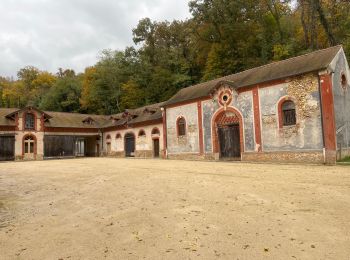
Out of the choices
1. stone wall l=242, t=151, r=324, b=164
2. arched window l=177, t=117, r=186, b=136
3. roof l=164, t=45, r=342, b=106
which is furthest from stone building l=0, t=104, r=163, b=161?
stone wall l=242, t=151, r=324, b=164

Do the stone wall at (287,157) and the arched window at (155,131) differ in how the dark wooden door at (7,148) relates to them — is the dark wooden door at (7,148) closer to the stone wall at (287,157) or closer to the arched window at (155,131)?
the arched window at (155,131)

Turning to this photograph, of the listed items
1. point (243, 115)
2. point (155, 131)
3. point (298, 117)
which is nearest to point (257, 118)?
point (243, 115)

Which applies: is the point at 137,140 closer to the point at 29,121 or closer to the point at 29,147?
the point at 29,147

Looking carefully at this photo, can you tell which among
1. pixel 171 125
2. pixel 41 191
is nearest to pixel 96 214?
pixel 41 191

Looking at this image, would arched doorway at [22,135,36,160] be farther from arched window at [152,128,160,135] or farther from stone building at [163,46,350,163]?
stone building at [163,46,350,163]

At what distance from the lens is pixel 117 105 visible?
49688 mm

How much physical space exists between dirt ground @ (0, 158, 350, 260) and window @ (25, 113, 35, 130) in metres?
27.6

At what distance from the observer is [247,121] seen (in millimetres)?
21375

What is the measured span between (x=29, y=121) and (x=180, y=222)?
33850 millimetres

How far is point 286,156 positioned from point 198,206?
13.6 meters

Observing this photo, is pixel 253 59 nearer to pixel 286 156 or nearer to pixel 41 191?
pixel 286 156

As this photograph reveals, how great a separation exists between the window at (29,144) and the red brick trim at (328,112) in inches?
1223

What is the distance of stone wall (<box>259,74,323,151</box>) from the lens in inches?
696

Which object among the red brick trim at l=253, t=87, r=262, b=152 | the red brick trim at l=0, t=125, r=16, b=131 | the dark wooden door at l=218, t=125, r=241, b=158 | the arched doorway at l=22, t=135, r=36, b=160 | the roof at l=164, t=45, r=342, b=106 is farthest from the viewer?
the arched doorway at l=22, t=135, r=36, b=160
